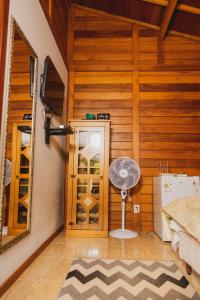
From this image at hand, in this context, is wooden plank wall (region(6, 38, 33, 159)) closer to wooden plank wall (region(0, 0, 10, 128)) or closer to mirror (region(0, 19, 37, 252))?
mirror (region(0, 19, 37, 252))

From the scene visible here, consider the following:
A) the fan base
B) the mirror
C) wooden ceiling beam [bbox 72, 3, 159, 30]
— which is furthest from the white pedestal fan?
wooden ceiling beam [bbox 72, 3, 159, 30]

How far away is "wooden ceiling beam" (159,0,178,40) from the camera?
327 centimetres

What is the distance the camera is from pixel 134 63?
13.0 ft

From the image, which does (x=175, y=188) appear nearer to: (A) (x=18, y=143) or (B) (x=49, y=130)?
(B) (x=49, y=130)

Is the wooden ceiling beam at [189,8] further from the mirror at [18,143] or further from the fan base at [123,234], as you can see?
the fan base at [123,234]

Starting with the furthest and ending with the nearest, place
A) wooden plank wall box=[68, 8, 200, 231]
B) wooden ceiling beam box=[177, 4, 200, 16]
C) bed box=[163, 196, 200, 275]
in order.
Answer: wooden plank wall box=[68, 8, 200, 231] → wooden ceiling beam box=[177, 4, 200, 16] → bed box=[163, 196, 200, 275]

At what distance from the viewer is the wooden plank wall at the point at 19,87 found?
1.76 meters

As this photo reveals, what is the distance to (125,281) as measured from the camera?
187cm

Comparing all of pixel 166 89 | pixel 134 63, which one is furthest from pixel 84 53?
pixel 166 89

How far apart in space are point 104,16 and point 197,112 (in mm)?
2194

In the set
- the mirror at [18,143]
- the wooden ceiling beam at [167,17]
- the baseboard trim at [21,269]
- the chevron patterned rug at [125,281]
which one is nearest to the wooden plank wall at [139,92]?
the wooden ceiling beam at [167,17]

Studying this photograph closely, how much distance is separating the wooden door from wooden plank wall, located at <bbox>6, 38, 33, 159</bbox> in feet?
4.35

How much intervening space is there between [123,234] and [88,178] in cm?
89

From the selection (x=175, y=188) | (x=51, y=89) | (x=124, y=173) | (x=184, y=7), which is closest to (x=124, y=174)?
(x=124, y=173)
